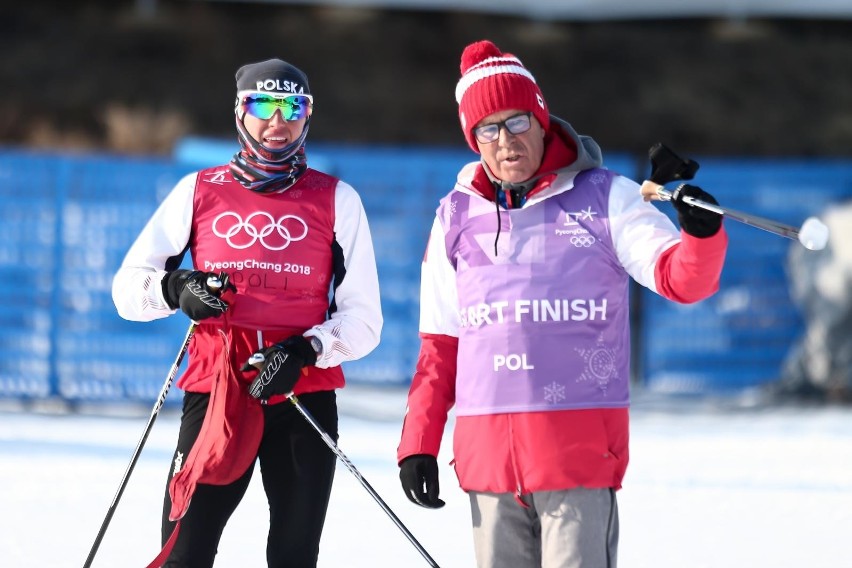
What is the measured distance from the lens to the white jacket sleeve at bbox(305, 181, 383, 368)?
149 inches

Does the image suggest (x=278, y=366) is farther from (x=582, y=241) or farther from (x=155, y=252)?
(x=582, y=241)

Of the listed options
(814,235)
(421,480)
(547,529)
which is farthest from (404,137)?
(814,235)

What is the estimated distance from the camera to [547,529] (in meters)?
3.06

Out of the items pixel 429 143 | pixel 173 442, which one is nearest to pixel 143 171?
pixel 173 442

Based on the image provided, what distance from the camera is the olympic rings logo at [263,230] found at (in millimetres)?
3738

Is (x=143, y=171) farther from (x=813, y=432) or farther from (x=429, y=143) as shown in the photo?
(x=429, y=143)

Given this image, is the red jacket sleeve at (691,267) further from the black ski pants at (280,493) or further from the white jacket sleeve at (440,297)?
the black ski pants at (280,493)

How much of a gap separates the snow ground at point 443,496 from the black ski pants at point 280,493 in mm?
1413

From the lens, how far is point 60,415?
954 cm

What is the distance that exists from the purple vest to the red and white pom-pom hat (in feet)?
0.69

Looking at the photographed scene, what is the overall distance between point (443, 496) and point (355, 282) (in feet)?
9.50

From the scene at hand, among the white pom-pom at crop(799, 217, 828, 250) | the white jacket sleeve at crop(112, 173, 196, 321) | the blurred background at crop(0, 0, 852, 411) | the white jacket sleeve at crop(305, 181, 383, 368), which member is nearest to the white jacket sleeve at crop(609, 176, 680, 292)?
the white pom-pom at crop(799, 217, 828, 250)

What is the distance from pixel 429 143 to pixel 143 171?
12558 mm

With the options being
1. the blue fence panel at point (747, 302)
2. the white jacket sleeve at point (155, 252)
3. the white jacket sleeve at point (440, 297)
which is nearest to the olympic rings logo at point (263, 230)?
the white jacket sleeve at point (155, 252)
